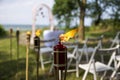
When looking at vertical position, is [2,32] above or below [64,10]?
below

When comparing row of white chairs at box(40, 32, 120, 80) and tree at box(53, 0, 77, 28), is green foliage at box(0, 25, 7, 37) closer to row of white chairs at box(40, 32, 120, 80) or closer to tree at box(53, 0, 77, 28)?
tree at box(53, 0, 77, 28)

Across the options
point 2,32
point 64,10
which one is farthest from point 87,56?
point 2,32

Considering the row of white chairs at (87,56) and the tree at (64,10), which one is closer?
the row of white chairs at (87,56)

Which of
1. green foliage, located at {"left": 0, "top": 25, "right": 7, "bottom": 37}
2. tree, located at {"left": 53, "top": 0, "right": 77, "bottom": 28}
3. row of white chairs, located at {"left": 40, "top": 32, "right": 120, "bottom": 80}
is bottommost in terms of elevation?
row of white chairs, located at {"left": 40, "top": 32, "right": 120, "bottom": 80}

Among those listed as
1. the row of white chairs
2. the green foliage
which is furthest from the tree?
the row of white chairs

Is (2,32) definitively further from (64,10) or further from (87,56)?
(87,56)

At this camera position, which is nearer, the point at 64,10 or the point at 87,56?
the point at 87,56

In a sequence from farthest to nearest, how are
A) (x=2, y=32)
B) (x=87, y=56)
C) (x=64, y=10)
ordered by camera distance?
1. (x=2, y=32)
2. (x=64, y=10)
3. (x=87, y=56)

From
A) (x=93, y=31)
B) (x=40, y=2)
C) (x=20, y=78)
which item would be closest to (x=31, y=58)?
(x=20, y=78)

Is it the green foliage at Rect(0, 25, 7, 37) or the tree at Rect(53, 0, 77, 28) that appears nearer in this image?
the tree at Rect(53, 0, 77, 28)

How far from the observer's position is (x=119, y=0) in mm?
12250

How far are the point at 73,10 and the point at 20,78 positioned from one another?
794 centimetres

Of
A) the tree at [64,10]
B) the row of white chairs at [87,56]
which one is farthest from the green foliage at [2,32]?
the row of white chairs at [87,56]

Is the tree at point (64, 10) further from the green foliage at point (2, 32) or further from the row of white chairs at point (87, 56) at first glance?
the row of white chairs at point (87, 56)
